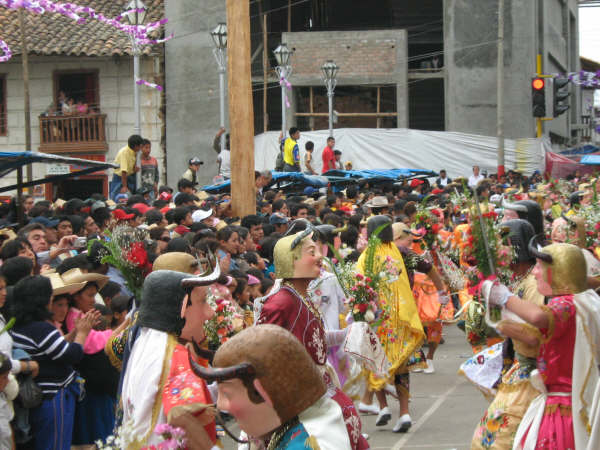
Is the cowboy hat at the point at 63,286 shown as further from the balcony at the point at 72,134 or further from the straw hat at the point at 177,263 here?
the balcony at the point at 72,134

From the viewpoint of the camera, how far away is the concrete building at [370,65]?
34.8 m

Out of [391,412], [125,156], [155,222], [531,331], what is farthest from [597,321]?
[125,156]

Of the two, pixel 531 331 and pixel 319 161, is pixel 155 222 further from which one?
pixel 319 161

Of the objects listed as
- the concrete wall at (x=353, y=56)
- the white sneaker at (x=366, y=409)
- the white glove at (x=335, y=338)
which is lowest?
the white sneaker at (x=366, y=409)

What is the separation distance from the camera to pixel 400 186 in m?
23.3

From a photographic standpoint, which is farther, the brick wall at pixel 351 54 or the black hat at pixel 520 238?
the brick wall at pixel 351 54

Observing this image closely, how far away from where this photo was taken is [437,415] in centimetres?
990

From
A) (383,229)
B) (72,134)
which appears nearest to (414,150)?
(72,134)

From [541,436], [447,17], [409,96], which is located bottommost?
[541,436]

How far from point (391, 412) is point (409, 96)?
31.9 meters

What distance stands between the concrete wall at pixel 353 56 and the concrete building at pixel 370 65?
0.12 ft

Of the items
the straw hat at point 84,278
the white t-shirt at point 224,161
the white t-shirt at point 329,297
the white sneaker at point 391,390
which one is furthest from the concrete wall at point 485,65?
the straw hat at point 84,278

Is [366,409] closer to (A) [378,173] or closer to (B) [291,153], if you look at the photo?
(B) [291,153]

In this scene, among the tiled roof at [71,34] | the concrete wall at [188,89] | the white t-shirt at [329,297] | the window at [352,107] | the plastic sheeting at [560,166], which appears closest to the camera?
the white t-shirt at [329,297]
